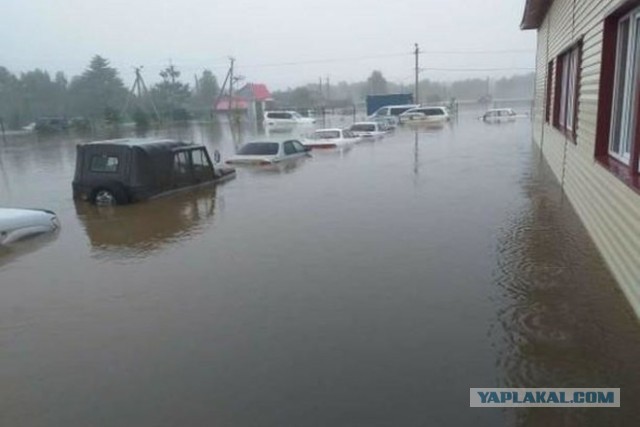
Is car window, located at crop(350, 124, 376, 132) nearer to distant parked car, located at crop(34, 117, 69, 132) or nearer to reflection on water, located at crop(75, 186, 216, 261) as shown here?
reflection on water, located at crop(75, 186, 216, 261)

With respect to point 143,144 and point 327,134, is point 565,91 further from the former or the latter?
point 327,134

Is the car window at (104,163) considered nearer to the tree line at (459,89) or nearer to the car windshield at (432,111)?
the car windshield at (432,111)

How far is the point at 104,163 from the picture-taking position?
485 inches

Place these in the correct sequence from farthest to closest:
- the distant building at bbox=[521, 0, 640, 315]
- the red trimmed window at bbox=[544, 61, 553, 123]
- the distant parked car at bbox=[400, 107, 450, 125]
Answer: the distant parked car at bbox=[400, 107, 450, 125], the red trimmed window at bbox=[544, 61, 553, 123], the distant building at bbox=[521, 0, 640, 315]

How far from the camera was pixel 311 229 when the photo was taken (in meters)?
9.63

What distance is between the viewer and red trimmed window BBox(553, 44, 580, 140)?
39.0 ft

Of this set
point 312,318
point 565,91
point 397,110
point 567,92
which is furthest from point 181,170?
point 397,110

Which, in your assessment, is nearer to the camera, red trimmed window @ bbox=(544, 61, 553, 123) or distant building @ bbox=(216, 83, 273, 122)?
red trimmed window @ bbox=(544, 61, 553, 123)

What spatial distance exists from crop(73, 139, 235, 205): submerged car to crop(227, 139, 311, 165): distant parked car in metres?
5.89

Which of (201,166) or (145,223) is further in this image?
(201,166)

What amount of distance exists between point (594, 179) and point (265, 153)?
13375 millimetres

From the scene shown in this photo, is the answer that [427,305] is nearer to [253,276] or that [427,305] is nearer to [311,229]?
[253,276]

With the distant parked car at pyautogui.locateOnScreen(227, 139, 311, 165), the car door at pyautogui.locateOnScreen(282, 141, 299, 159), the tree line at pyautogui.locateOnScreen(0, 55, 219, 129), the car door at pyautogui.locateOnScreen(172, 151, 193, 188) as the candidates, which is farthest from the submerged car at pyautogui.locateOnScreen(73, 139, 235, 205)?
the tree line at pyautogui.locateOnScreen(0, 55, 219, 129)

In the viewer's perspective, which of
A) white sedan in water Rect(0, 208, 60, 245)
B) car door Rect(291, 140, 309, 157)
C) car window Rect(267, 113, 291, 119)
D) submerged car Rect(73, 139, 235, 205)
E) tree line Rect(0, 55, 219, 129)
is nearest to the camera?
white sedan in water Rect(0, 208, 60, 245)
